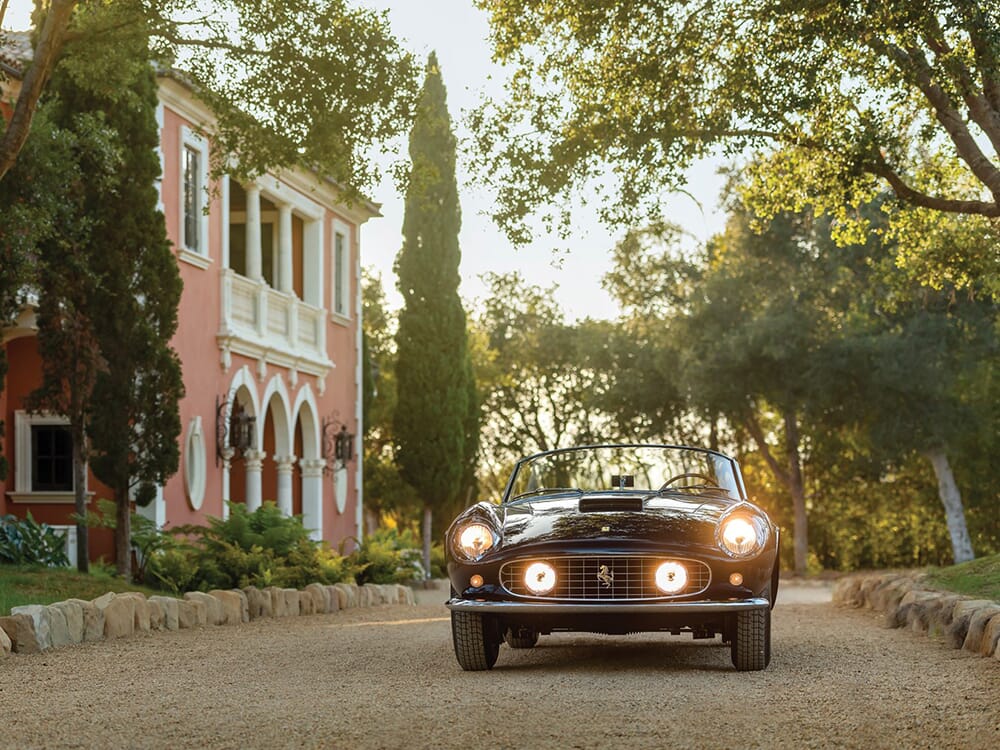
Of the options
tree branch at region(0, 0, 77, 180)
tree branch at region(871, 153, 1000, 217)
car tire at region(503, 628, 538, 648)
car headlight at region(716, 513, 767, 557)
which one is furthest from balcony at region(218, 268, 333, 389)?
car headlight at region(716, 513, 767, 557)

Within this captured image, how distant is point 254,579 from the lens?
14.9 m

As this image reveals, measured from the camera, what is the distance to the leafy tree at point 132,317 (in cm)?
1444

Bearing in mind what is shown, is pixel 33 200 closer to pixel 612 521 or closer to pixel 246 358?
pixel 612 521

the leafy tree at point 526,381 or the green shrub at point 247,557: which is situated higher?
the leafy tree at point 526,381

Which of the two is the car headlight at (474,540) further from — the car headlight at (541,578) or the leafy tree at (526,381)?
the leafy tree at (526,381)

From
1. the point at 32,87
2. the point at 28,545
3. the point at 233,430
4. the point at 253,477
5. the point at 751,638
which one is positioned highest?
the point at 32,87

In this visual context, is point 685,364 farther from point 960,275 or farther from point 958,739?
point 958,739

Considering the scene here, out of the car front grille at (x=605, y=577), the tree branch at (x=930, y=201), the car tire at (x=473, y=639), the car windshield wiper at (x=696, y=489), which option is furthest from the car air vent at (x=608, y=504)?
the tree branch at (x=930, y=201)

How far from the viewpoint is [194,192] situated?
843 inches

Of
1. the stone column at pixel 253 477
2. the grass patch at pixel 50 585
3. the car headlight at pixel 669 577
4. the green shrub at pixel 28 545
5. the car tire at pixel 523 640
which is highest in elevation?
the stone column at pixel 253 477

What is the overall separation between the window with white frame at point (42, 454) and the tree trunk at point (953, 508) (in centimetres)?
1929

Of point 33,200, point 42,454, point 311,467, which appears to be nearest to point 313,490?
point 311,467

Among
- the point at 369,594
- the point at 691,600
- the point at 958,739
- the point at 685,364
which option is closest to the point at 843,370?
the point at 685,364

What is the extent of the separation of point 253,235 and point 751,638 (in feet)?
57.2
